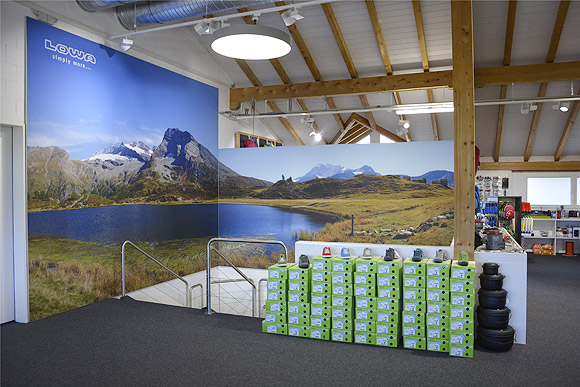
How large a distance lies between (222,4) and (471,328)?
4979mm

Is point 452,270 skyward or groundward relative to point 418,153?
groundward

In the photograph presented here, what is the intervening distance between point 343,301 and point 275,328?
794 mm

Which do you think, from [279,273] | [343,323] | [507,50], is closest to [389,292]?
[343,323]

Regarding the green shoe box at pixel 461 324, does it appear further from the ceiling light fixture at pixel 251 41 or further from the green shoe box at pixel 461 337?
the ceiling light fixture at pixel 251 41

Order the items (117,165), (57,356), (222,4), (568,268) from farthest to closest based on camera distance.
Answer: (568,268) → (117,165) → (222,4) → (57,356)

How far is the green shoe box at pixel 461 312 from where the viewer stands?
13.4ft

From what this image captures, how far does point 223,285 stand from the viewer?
8.58 meters

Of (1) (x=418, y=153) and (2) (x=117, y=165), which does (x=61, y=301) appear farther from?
(1) (x=418, y=153)

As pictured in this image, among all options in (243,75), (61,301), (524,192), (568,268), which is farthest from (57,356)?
(524,192)

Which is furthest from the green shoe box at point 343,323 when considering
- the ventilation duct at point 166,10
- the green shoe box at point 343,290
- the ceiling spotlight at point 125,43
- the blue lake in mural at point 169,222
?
the ceiling spotlight at point 125,43

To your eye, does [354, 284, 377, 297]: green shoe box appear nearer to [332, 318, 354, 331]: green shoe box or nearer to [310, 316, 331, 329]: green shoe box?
[332, 318, 354, 331]: green shoe box

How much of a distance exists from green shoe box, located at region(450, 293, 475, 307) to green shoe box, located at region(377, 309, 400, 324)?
531 millimetres

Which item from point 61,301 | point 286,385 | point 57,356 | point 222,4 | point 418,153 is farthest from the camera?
point 418,153

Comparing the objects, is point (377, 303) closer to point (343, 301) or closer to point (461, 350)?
point (343, 301)
